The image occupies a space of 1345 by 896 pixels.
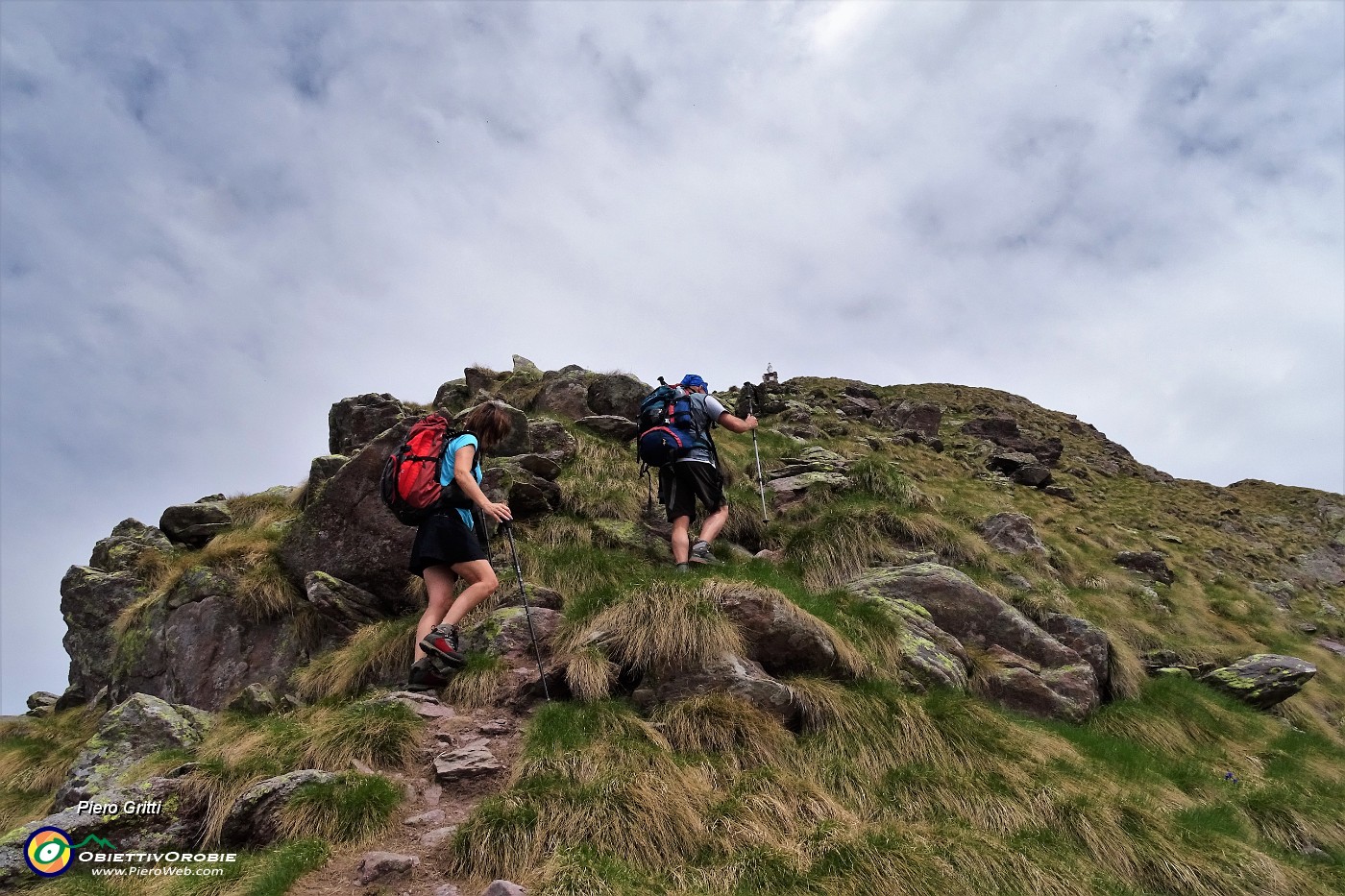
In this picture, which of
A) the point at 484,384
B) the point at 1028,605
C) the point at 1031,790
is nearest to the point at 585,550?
the point at 1031,790

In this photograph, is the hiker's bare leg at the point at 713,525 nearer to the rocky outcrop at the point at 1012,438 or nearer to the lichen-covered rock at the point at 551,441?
→ the lichen-covered rock at the point at 551,441

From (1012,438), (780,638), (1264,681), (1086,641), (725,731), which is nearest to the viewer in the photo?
(725,731)

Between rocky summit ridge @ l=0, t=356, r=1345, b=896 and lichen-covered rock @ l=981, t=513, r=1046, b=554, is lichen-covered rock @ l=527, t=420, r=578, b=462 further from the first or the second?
lichen-covered rock @ l=981, t=513, r=1046, b=554

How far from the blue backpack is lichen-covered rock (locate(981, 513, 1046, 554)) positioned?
8.07 meters

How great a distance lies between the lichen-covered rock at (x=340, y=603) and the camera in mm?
9602

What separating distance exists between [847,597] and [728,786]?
160 inches

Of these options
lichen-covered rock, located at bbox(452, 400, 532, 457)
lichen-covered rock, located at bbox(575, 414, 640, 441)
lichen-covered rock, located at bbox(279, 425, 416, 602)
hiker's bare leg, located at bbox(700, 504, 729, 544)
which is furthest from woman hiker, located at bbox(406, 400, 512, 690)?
lichen-covered rock, located at bbox(575, 414, 640, 441)

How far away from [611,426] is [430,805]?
1001 cm

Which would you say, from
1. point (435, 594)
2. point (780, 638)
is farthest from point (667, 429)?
point (435, 594)

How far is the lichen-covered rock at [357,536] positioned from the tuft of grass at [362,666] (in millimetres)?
1457

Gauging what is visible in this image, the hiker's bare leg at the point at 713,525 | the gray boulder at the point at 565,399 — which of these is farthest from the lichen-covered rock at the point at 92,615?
the hiker's bare leg at the point at 713,525

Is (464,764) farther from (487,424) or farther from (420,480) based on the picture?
(487,424)

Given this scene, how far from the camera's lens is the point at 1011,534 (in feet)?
49.2

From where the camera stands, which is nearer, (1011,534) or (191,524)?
(191,524)
